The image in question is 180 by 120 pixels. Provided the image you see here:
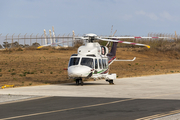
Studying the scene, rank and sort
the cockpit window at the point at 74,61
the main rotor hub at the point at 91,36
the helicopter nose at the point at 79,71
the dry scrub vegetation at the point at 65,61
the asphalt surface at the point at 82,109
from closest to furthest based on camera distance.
→ the asphalt surface at the point at 82,109
the helicopter nose at the point at 79,71
the cockpit window at the point at 74,61
the main rotor hub at the point at 91,36
the dry scrub vegetation at the point at 65,61

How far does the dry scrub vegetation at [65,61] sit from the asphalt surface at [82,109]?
2068 centimetres

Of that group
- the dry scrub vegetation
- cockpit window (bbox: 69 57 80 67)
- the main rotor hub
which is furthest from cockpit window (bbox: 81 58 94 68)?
the dry scrub vegetation

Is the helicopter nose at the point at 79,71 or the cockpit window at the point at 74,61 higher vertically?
the cockpit window at the point at 74,61

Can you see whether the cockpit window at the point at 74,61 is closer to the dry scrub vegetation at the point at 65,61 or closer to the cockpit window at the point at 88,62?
the cockpit window at the point at 88,62

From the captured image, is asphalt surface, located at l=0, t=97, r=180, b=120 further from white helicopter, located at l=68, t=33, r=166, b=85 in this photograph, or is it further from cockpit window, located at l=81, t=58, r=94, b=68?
cockpit window, located at l=81, t=58, r=94, b=68

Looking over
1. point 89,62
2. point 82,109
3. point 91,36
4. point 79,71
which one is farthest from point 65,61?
point 82,109

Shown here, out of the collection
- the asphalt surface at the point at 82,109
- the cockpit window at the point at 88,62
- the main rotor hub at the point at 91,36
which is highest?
the main rotor hub at the point at 91,36

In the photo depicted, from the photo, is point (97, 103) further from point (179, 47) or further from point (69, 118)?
point (179, 47)

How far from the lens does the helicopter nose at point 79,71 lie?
22391 mm

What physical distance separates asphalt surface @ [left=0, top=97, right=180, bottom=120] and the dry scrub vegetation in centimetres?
2068

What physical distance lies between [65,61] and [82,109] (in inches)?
1601

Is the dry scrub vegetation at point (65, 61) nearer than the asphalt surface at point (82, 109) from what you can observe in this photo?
No

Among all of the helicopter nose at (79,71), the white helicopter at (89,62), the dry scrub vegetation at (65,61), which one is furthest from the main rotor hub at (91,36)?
the dry scrub vegetation at (65,61)

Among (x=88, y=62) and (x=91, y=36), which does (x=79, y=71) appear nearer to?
(x=88, y=62)
